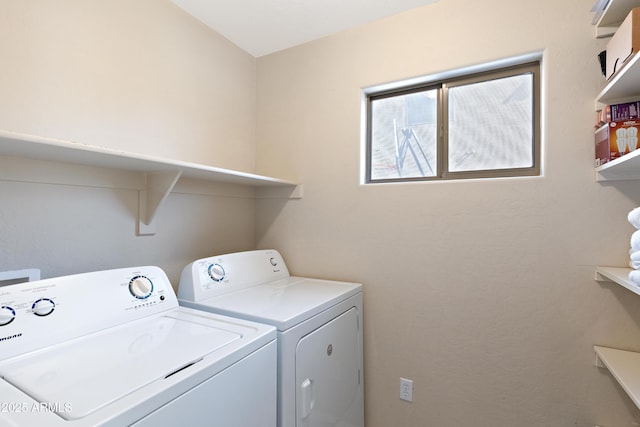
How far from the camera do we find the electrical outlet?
1.73m

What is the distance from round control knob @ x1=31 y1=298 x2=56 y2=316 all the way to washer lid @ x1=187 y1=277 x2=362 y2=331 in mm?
523

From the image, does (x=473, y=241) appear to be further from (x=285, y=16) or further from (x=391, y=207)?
(x=285, y=16)

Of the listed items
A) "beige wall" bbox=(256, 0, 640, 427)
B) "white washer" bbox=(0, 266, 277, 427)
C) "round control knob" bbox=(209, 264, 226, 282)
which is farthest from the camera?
"round control knob" bbox=(209, 264, 226, 282)

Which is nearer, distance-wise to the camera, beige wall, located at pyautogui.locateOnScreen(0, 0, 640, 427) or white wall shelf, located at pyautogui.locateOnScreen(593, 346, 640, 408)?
white wall shelf, located at pyautogui.locateOnScreen(593, 346, 640, 408)

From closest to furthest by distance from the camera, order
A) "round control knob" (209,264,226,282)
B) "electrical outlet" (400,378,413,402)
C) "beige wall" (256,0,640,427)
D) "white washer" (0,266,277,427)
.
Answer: "white washer" (0,266,277,427) < "beige wall" (256,0,640,427) < "round control knob" (209,264,226,282) < "electrical outlet" (400,378,413,402)

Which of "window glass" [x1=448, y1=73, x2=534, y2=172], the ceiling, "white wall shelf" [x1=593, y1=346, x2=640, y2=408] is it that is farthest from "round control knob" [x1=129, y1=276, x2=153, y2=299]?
"white wall shelf" [x1=593, y1=346, x2=640, y2=408]

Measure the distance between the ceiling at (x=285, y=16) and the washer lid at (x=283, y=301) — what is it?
1.62m

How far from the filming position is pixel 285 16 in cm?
185

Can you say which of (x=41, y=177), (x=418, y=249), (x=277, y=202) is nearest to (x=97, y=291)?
(x=41, y=177)

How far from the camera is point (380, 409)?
1811mm

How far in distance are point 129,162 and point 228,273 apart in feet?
2.36

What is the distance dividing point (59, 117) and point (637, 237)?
2.17 m

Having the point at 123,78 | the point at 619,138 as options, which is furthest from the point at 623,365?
the point at 123,78

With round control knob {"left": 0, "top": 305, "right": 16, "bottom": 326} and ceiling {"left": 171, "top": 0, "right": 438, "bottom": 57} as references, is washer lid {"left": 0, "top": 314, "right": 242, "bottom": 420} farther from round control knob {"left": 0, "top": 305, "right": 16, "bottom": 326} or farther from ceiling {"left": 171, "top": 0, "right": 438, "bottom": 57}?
ceiling {"left": 171, "top": 0, "right": 438, "bottom": 57}
